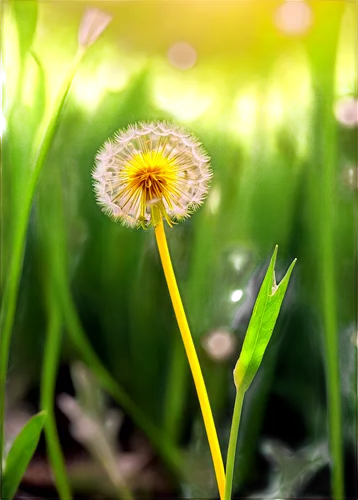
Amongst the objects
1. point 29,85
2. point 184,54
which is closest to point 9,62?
point 29,85

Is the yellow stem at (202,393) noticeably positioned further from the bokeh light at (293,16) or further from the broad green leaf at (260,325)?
the bokeh light at (293,16)

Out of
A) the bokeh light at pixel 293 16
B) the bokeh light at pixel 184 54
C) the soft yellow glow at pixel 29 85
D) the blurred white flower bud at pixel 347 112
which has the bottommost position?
the soft yellow glow at pixel 29 85

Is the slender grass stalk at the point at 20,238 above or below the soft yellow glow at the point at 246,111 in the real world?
below

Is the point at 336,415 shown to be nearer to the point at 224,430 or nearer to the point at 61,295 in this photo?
the point at 224,430

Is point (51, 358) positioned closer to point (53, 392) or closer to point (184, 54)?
point (53, 392)

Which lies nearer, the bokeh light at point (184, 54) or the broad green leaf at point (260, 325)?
the broad green leaf at point (260, 325)

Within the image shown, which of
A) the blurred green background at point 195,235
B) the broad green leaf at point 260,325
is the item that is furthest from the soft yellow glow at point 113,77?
the broad green leaf at point 260,325

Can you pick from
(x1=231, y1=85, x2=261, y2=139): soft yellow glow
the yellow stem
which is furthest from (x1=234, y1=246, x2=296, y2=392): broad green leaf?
(x1=231, y1=85, x2=261, y2=139): soft yellow glow
